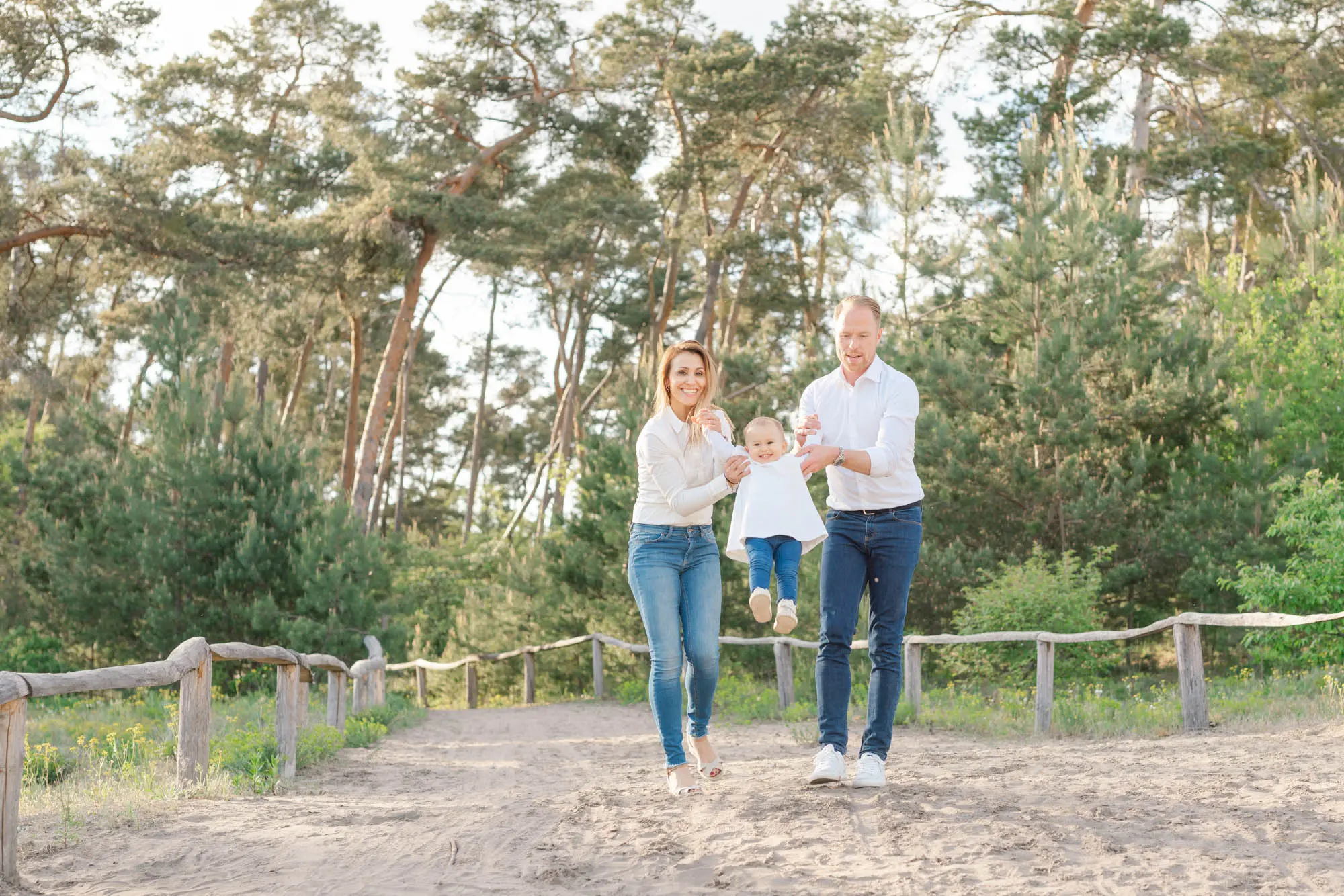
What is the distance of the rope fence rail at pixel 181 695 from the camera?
13.6 ft

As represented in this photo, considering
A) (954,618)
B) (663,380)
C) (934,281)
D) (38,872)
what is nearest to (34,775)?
(38,872)

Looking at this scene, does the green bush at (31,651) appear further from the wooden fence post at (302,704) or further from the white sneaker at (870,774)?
the white sneaker at (870,774)

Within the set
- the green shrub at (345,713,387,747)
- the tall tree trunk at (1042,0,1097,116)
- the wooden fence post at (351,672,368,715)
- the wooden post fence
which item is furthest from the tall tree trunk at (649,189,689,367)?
the wooden post fence

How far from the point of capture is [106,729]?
473 inches

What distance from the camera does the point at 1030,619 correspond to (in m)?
13.1

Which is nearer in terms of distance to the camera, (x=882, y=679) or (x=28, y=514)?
(x=882, y=679)

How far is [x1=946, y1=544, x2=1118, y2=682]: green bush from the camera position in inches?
515

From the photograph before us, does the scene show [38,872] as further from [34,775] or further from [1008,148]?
[1008,148]

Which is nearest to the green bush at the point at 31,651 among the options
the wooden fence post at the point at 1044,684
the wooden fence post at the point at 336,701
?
the wooden fence post at the point at 336,701

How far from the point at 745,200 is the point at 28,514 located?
15.9 m

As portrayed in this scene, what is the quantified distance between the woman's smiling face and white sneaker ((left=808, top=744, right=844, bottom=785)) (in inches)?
58.3

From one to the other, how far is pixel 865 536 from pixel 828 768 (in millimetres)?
915

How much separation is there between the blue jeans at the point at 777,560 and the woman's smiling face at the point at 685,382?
62cm

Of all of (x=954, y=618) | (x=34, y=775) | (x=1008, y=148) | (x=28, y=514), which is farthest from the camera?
(x=1008, y=148)
